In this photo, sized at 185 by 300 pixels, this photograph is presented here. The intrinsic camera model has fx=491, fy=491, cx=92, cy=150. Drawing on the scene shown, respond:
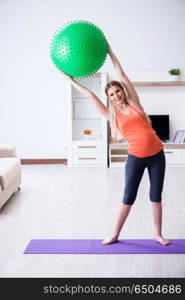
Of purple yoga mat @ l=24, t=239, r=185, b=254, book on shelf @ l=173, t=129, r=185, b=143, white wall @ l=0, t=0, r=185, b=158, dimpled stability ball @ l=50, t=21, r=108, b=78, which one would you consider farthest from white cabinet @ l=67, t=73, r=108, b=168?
dimpled stability ball @ l=50, t=21, r=108, b=78

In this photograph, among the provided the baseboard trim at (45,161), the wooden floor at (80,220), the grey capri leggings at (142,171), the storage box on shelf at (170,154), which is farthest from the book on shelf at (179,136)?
the grey capri leggings at (142,171)

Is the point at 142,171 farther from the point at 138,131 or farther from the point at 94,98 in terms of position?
the point at 94,98

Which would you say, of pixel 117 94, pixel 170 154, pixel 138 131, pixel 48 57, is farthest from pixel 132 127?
pixel 48 57

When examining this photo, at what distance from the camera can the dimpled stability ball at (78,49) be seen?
314 centimetres

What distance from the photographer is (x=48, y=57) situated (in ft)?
24.9

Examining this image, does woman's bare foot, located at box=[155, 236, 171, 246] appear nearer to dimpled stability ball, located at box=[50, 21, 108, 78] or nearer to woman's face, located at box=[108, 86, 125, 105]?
woman's face, located at box=[108, 86, 125, 105]

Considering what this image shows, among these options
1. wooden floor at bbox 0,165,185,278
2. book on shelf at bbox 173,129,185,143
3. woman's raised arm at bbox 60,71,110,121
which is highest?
woman's raised arm at bbox 60,71,110,121

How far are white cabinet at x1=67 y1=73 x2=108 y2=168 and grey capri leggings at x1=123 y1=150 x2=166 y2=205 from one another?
3857 mm

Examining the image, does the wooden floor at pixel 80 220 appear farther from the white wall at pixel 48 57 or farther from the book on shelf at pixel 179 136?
the white wall at pixel 48 57

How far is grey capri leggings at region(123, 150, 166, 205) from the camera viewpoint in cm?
347

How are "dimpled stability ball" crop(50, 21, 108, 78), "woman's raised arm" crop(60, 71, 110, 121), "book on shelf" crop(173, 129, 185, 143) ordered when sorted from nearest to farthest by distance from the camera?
"dimpled stability ball" crop(50, 21, 108, 78)
"woman's raised arm" crop(60, 71, 110, 121)
"book on shelf" crop(173, 129, 185, 143)

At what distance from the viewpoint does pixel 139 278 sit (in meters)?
3.00

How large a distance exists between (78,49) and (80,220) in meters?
1.80

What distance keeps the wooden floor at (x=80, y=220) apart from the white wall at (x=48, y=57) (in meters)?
0.71
